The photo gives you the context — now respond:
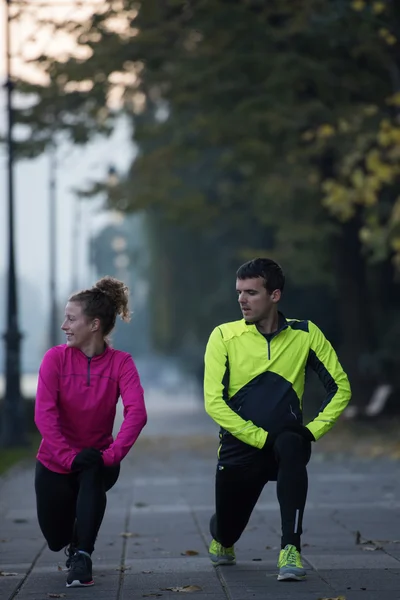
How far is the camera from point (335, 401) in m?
7.08

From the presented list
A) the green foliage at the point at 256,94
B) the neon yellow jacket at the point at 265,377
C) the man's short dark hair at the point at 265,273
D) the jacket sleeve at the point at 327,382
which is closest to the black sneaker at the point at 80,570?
the neon yellow jacket at the point at 265,377

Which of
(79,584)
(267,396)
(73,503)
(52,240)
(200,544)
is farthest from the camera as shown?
(52,240)

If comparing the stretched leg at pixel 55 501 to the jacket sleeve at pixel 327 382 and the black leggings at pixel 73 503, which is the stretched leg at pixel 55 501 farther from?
the jacket sleeve at pixel 327 382

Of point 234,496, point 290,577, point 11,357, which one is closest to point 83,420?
point 234,496

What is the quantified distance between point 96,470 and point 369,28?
12695mm

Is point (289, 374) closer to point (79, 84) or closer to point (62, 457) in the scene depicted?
point (62, 457)

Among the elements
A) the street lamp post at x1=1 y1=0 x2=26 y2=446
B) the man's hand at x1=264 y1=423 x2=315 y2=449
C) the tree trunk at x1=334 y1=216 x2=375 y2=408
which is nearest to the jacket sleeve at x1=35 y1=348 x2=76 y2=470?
the man's hand at x1=264 y1=423 x2=315 y2=449

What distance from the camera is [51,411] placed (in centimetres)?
698

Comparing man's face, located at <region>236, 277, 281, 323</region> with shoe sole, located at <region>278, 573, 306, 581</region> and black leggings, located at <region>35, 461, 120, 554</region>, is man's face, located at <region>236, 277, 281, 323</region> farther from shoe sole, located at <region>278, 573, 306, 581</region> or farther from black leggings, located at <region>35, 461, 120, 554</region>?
shoe sole, located at <region>278, 573, 306, 581</region>

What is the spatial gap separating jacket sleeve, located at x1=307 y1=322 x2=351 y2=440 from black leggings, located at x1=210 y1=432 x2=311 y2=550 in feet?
0.42

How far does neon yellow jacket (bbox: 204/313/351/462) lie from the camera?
7.05m

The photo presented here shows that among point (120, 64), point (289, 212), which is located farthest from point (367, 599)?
point (289, 212)

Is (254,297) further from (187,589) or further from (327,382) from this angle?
(187,589)

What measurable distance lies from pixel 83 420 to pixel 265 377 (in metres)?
0.94
